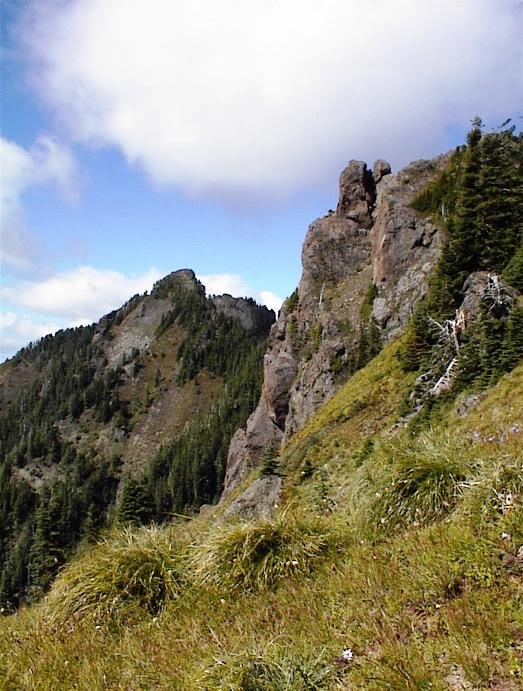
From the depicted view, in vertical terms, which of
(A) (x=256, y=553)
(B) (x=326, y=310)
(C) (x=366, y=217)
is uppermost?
(C) (x=366, y=217)

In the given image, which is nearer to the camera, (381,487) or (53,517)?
(381,487)

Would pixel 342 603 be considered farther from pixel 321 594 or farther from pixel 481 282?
pixel 481 282

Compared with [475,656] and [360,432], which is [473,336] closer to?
[360,432]

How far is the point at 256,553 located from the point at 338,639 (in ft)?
7.57

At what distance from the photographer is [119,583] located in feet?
22.0

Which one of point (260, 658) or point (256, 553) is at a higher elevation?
point (256, 553)

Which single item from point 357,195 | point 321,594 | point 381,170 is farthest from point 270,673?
point 381,170

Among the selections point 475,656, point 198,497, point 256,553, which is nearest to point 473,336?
point 256,553

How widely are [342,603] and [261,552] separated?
5.90ft

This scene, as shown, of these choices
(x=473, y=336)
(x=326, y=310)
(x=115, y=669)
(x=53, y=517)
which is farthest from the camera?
(x=326, y=310)

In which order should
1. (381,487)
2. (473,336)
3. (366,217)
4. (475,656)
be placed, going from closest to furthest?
(475,656) < (381,487) < (473,336) < (366,217)

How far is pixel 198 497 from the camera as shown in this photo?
134 meters

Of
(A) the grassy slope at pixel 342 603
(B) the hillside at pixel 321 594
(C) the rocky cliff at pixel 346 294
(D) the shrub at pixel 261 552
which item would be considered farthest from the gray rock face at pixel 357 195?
(D) the shrub at pixel 261 552

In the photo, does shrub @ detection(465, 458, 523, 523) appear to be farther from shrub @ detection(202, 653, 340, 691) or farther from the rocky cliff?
the rocky cliff
